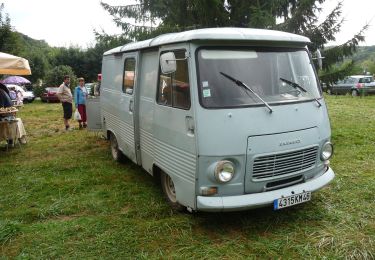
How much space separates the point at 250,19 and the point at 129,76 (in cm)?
418

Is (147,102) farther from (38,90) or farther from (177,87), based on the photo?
(38,90)

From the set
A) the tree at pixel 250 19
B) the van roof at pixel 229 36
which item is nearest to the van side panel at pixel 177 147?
the van roof at pixel 229 36

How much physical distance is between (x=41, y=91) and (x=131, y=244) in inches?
1127

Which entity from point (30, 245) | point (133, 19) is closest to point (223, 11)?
point (133, 19)

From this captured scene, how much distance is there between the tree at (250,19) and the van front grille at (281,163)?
522 centimetres

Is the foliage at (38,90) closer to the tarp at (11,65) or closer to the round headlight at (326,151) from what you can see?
the tarp at (11,65)

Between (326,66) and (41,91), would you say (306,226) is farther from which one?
(41,91)

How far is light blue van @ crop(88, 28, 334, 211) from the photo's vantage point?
12.9 ft

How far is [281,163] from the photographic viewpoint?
163 inches

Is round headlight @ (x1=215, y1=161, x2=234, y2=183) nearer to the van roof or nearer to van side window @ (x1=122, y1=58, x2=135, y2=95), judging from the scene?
the van roof

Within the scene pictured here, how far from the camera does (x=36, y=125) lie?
1412 cm

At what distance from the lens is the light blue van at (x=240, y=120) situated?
3.94 m

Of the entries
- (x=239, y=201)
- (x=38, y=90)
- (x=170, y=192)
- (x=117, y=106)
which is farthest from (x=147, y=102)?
(x=38, y=90)

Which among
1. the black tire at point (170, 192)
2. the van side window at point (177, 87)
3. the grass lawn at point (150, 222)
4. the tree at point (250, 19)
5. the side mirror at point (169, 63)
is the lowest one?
the grass lawn at point (150, 222)
